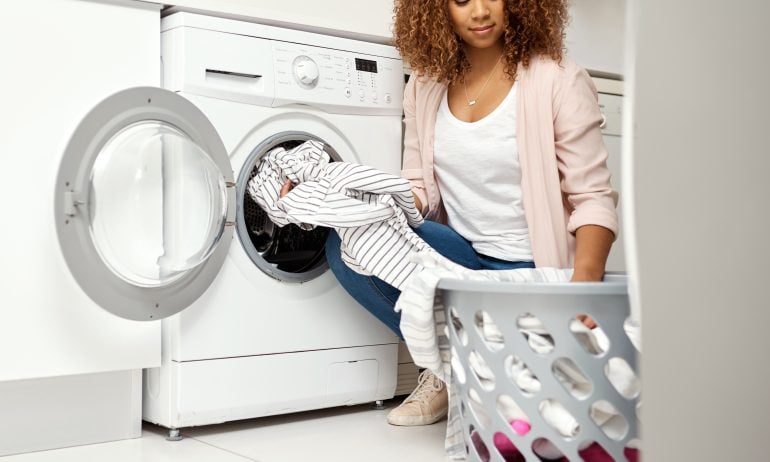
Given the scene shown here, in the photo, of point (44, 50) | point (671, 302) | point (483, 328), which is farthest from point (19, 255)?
point (671, 302)

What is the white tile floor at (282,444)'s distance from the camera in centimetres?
157

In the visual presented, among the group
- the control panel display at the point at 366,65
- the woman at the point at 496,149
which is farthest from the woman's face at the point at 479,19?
the control panel display at the point at 366,65

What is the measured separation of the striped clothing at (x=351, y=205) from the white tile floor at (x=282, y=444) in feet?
1.03

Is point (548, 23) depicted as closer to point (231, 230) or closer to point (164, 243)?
point (231, 230)

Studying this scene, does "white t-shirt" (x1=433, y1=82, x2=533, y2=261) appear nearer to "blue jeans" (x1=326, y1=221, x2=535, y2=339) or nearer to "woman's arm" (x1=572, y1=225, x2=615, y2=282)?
"blue jeans" (x1=326, y1=221, x2=535, y2=339)

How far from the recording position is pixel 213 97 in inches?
68.8

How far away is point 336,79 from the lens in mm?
1934

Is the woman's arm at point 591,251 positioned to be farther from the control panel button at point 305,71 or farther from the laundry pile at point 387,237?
the control panel button at point 305,71

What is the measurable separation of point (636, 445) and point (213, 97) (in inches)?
41.1

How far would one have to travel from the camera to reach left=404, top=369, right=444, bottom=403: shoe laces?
6.22 ft

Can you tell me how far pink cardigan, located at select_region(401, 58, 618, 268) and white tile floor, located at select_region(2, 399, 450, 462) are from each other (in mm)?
436

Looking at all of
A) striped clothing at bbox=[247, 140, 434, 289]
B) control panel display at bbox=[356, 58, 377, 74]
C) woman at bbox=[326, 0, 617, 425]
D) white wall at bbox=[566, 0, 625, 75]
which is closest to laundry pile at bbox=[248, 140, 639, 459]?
striped clothing at bbox=[247, 140, 434, 289]

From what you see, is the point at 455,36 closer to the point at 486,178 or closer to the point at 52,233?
the point at 486,178

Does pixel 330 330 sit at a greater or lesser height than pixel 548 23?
lesser
